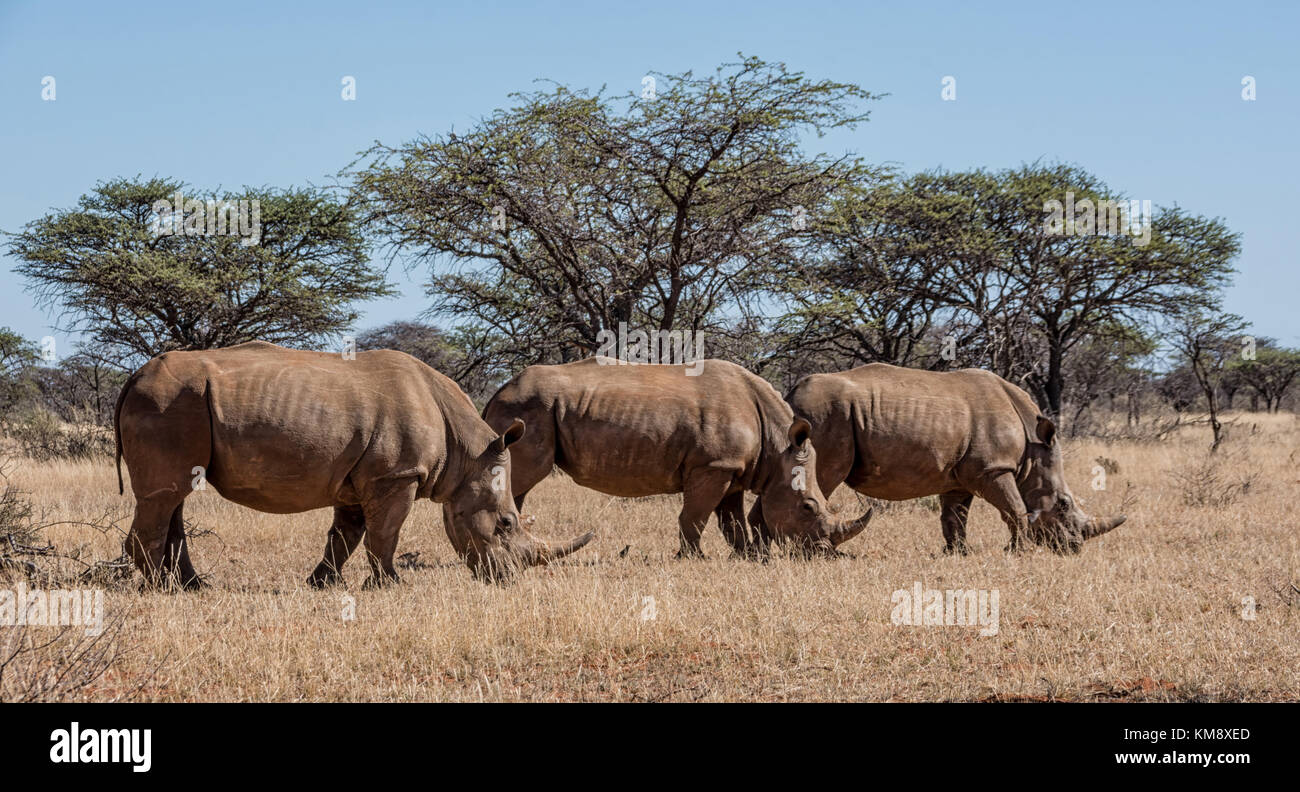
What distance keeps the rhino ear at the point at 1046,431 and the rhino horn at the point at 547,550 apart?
4992 mm

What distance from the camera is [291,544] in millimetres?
10742

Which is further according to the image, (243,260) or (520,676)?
(243,260)

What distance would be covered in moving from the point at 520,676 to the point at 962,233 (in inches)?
690

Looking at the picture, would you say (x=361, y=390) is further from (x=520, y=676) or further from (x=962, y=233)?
(x=962, y=233)

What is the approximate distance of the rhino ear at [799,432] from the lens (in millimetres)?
9625

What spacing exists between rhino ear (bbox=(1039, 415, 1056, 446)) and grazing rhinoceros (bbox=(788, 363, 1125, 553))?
1 centimetres

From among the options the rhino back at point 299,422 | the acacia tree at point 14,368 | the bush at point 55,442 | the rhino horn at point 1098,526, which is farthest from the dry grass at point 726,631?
the acacia tree at point 14,368

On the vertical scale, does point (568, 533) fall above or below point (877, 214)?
below

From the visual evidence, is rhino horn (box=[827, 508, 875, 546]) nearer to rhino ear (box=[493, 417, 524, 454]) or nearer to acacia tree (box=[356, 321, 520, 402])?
rhino ear (box=[493, 417, 524, 454])

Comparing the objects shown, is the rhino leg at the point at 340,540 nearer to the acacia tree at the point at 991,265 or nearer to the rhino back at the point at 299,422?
the rhino back at the point at 299,422

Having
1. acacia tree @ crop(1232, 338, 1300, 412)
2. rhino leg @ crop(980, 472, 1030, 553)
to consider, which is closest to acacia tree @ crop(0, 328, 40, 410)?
rhino leg @ crop(980, 472, 1030, 553)

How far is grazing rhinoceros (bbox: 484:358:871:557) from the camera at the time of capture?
9828 mm

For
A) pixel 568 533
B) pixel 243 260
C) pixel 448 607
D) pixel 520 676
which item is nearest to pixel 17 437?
pixel 243 260

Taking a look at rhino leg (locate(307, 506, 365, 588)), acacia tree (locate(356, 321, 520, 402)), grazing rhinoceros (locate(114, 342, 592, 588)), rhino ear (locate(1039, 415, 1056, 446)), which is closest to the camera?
grazing rhinoceros (locate(114, 342, 592, 588))
